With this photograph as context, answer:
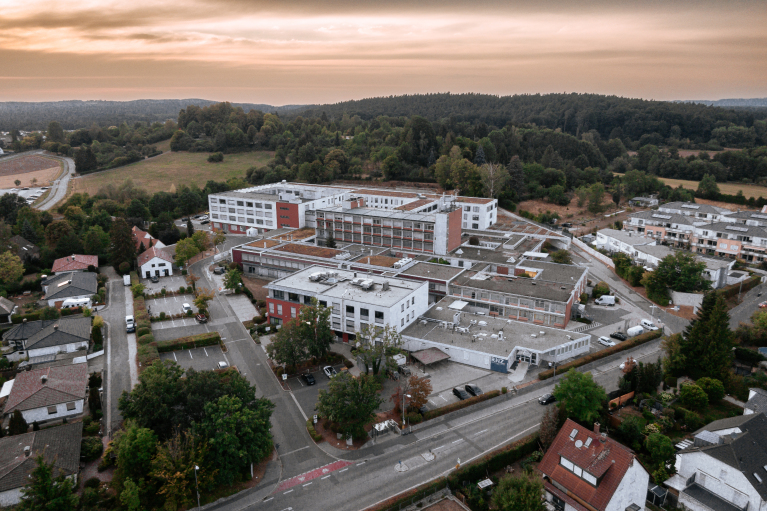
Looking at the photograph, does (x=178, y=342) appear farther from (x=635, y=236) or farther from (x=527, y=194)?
(x=527, y=194)

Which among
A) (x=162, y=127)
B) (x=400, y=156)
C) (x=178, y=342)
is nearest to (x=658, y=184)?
(x=400, y=156)

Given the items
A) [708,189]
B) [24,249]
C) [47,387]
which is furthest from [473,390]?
[708,189]

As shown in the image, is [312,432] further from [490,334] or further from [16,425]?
[490,334]

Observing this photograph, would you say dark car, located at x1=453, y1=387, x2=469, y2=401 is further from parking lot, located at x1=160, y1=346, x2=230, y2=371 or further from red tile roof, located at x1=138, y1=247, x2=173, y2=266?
red tile roof, located at x1=138, y1=247, x2=173, y2=266

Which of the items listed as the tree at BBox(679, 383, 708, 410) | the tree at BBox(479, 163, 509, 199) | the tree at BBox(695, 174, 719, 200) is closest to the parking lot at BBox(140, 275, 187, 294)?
the tree at BBox(679, 383, 708, 410)

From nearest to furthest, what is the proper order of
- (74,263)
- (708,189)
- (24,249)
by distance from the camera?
(74,263) < (24,249) < (708,189)

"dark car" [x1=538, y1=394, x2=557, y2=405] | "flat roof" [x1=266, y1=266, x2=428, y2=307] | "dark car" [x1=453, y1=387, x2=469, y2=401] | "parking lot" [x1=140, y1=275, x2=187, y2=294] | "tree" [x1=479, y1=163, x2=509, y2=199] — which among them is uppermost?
"tree" [x1=479, y1=163, x2=509, y2=199]

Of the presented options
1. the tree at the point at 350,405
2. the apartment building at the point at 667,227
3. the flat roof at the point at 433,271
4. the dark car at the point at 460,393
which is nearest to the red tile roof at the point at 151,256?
the flat roof at the point at 433,271
